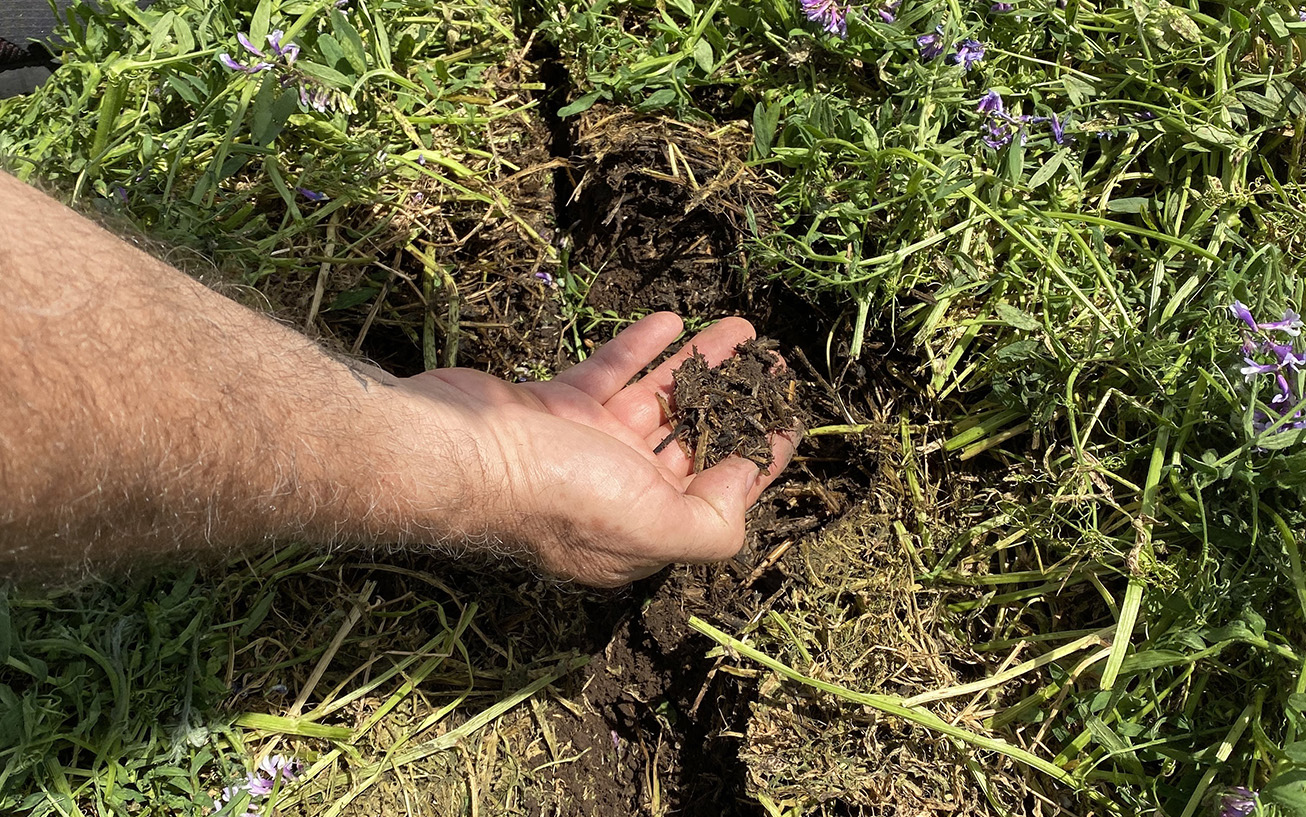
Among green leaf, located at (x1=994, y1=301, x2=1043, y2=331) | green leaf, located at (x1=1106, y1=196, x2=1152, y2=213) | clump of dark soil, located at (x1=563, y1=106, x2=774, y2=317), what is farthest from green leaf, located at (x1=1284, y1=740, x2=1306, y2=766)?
clump of dark soil, located at (x1=563, y1=106, x2=774, y2=317)

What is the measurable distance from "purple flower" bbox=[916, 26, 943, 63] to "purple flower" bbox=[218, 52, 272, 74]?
1.58 m

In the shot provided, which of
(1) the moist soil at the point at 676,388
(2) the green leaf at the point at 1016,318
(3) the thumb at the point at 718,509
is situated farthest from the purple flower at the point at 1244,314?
(3) the thumb at the point at 718,509

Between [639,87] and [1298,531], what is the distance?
1.79 metres

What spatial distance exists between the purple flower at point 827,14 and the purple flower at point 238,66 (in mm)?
1328

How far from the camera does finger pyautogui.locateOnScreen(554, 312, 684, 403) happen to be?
2.07 m

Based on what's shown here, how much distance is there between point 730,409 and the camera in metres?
2.03

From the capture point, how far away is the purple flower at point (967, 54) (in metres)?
2.06

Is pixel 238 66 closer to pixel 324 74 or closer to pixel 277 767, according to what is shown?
pixel 324 74

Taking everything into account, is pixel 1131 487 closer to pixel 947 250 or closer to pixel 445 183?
pixel 947 250

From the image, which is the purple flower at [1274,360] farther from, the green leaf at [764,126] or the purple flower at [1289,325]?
the green leaf at [764,126]

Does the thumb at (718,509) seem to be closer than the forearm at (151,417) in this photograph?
No

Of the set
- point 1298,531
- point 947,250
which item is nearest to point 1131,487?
point 1298,531

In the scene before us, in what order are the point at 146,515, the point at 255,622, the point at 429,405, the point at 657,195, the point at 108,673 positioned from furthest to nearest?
1. the point at 657,195
2. the point at 255,622
3. the point at 108,673
4. the point at 429,405
5. the point at 146,515

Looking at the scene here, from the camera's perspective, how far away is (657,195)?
2.27 m
